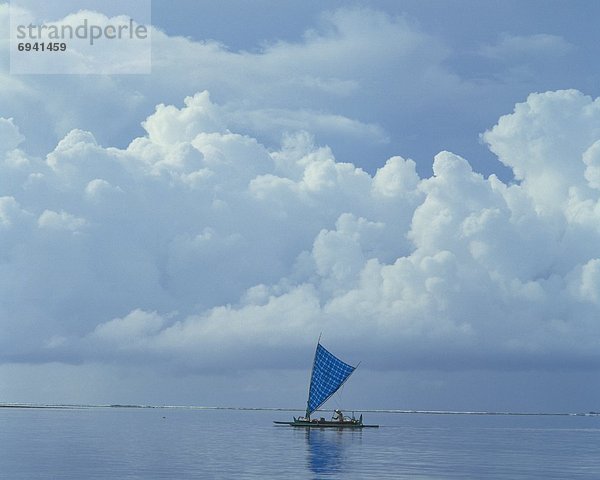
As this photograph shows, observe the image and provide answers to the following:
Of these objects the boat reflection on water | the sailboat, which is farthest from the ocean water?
the sailboat

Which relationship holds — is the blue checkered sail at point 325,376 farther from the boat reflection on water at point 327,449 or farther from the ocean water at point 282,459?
the ocean water at point 282,459

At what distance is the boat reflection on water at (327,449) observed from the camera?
80.3 m

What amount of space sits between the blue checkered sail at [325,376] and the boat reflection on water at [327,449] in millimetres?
5658

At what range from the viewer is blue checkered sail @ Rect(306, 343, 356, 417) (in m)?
141

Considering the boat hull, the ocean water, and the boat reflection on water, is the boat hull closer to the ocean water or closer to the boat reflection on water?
the boat reflection on water

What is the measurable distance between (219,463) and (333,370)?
61316 millimetres

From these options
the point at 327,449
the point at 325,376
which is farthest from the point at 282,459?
the point at 325,376

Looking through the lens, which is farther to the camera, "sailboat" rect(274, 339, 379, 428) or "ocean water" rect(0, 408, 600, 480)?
"sailboat" rect(274, 339, 379, 428)

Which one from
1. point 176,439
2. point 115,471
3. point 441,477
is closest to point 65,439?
point 176,439

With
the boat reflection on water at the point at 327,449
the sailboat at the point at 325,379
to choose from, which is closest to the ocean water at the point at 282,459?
the boat reflection on water at the point at 327,449

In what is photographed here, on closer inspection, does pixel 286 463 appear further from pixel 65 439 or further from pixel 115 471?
pixel 65 439

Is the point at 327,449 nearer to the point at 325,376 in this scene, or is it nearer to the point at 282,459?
the point at 282,459

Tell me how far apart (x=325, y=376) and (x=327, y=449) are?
3866 cm

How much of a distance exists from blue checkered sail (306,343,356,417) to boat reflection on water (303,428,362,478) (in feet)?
18.6
